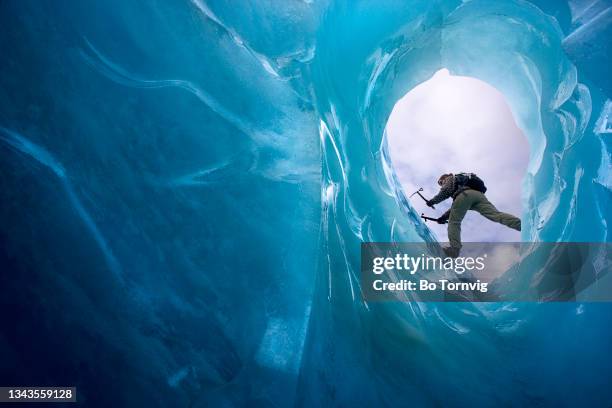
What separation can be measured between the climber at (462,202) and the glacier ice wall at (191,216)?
165 centimetres

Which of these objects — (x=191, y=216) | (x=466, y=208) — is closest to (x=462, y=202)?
(x=466, y=208)

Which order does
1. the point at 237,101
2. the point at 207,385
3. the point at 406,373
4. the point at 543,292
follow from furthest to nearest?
1. the point at 543,292
2. the point at 406,373
3. the point at 237,101
4. the point at 207,385

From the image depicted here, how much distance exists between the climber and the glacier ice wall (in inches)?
64.9

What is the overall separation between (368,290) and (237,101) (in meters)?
2.12

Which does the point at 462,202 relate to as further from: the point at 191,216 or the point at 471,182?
the point at 191,216

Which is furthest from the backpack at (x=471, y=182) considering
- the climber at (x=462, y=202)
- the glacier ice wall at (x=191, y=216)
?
the glacier ice wall at (x=191, y=216)

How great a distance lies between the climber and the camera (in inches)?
177

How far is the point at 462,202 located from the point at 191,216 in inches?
142

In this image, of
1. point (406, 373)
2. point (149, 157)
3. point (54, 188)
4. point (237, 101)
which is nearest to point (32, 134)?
point (54, 188)

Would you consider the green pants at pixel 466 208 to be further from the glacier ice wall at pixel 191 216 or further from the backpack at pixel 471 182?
the glacier ice wall at pixel 191 216

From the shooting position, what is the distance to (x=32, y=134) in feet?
7.84

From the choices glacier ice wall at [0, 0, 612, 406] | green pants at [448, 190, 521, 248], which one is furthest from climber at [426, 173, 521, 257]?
glacier ice wall at [0, 0, 612, 406]

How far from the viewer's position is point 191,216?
254 cm

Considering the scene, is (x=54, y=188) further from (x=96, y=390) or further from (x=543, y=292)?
(x=543, y=292)
